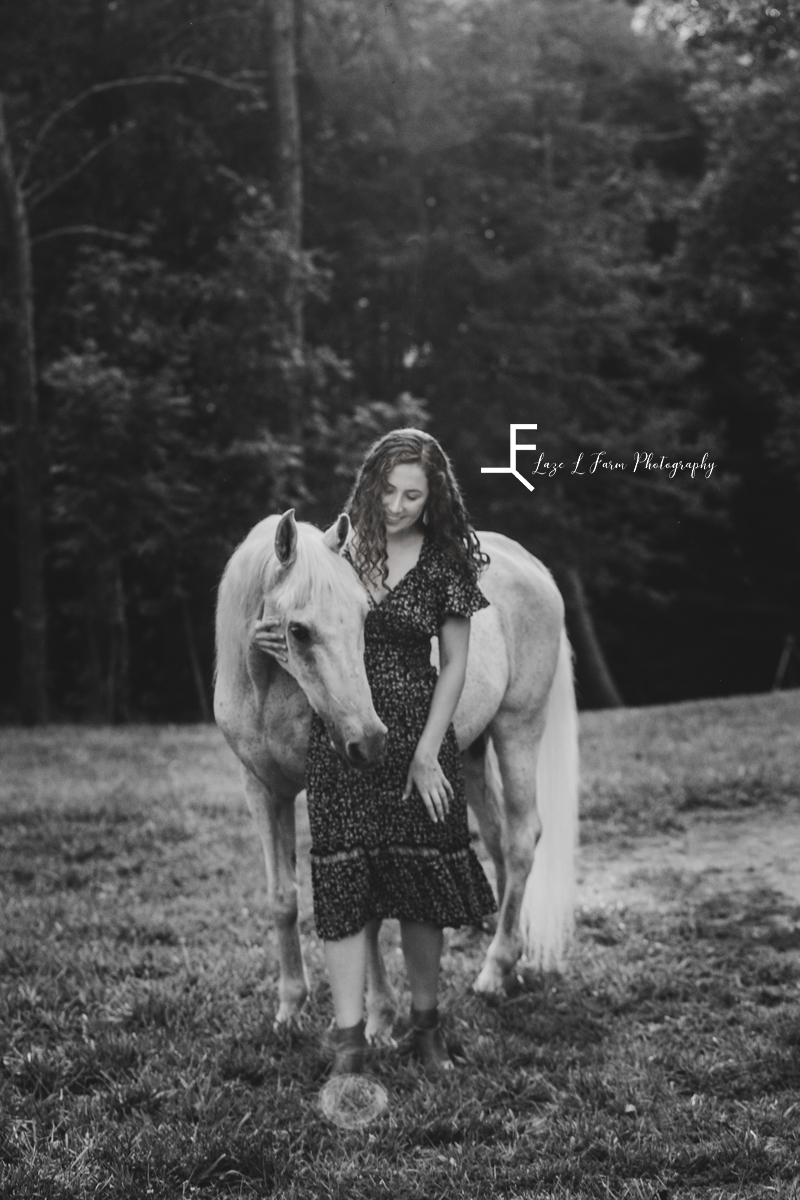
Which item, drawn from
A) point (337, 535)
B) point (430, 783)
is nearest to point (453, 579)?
point (337, 535)

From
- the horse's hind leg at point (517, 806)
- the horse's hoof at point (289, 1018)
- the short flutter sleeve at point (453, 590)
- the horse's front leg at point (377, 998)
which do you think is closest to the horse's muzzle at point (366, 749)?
the short flutter sleeve at point (453, 590)

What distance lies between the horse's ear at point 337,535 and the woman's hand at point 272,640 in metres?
0.28

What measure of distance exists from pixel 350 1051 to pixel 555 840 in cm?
166

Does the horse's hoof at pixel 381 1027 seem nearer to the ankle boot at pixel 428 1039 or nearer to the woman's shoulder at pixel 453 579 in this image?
the ankle boot at pixel 428 1039

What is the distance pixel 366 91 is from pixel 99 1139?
18.9 metres

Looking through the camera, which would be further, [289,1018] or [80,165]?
[80,165]

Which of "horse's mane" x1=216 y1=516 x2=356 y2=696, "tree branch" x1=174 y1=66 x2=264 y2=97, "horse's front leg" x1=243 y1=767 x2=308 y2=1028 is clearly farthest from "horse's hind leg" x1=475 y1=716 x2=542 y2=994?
"tree branch" x1=174 y1=66 x2=264 y2=97

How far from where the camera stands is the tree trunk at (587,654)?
65.7 feet

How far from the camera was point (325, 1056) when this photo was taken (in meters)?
3.87

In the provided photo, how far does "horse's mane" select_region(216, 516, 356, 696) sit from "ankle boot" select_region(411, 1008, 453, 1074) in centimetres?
123

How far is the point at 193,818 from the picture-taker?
7863mm

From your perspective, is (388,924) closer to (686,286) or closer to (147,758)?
(147,758)

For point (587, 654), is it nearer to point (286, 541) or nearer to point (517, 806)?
point (517, 806)

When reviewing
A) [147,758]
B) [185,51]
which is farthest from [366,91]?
[147,758]
